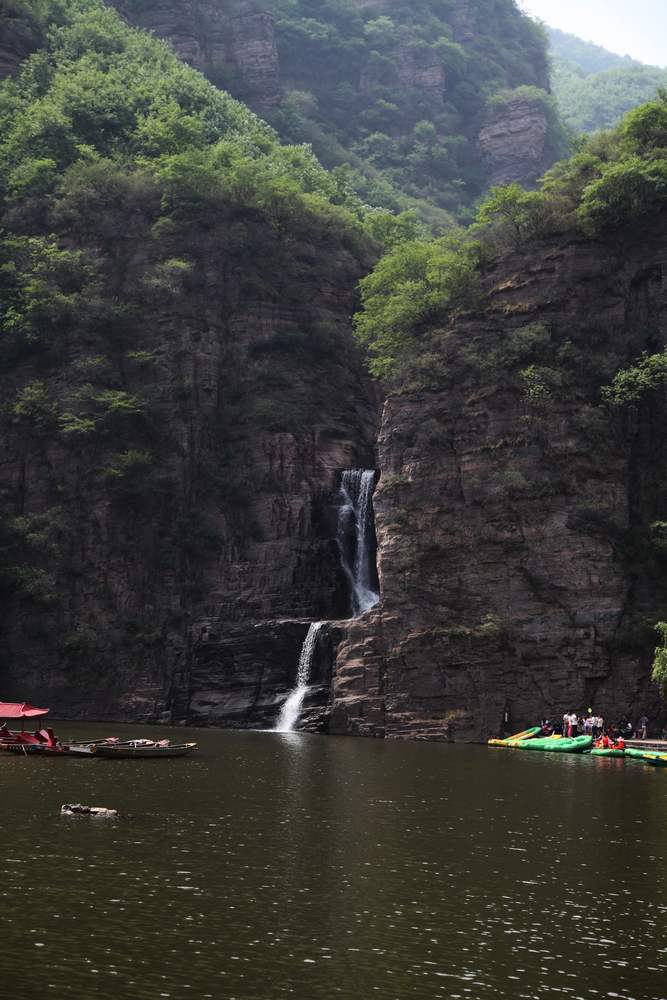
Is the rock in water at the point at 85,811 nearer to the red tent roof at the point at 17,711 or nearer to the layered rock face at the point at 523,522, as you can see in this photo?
the red tent roof at the point at 17,711

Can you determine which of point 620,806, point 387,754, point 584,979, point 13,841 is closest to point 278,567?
point 387,754

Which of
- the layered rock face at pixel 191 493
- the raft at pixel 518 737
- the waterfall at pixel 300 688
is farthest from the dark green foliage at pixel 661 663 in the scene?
the waterfall at pixel 300 688

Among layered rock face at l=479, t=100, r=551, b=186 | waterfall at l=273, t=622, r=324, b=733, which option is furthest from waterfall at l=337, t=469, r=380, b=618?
layered rock face at l=479, t=100, r=551, b=186

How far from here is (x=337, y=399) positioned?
92.4 m

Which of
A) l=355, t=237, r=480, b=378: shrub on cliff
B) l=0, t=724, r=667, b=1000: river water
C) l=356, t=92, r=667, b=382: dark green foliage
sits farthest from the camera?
l=355, t=237, r=480, b=378: shrub on cliff

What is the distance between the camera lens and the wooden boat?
50.6 m

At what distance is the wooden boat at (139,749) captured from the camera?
5059cm

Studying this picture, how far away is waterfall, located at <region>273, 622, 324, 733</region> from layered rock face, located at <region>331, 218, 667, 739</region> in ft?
8.56

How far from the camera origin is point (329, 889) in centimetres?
2491

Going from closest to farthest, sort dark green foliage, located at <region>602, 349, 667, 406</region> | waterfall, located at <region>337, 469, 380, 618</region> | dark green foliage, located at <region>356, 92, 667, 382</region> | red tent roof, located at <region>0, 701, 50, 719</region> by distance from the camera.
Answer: red tent roof, located at <region>0, 701, 50, 719</region> → dark green foliage, located at <region>602, 349, 667, 406</region> → dark green foliage, located at <region>356, 92, 667, 382</region> → waterfall, located at <region>337, 469, 380, 618</region>

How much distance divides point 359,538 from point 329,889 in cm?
5571

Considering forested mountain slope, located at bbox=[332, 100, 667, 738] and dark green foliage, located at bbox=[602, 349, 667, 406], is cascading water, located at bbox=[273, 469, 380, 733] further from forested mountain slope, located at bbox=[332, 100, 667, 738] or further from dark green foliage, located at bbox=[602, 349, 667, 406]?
dark green foliage, located at bbox=[602, 349, 667, 406]

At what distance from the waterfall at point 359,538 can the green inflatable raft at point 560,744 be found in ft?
61.0

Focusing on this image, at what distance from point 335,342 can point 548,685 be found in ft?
125
